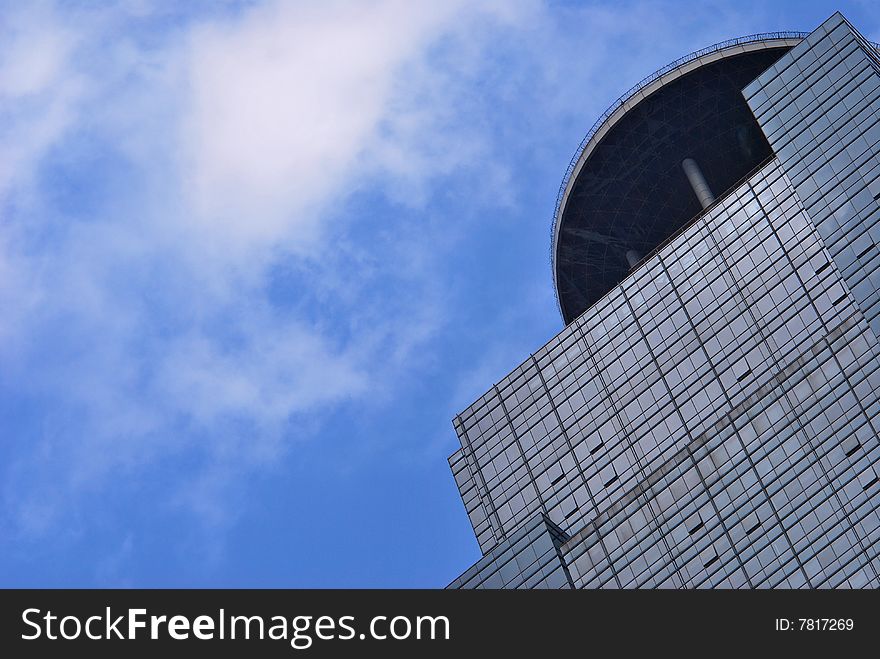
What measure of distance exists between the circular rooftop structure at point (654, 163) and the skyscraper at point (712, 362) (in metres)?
0.23

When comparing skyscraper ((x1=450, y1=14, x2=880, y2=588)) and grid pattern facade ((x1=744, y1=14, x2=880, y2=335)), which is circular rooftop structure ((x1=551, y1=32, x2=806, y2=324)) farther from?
grid pattern facade ((x1=744, y1=14, x2=880, y2=335))

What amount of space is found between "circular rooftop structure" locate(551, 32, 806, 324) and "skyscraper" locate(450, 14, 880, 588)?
0.23 m

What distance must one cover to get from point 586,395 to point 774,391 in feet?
80.8

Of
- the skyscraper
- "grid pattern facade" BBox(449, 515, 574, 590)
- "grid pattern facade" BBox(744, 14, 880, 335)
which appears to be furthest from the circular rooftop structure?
"grid pattern facade" BBox(449, 515, 574, 590)

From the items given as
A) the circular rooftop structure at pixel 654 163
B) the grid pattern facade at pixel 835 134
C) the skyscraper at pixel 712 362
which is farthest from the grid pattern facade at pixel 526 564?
the circular rooftop structure at pixel 654 163

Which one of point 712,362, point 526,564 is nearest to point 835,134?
point 712,362

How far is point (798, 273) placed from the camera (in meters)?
119

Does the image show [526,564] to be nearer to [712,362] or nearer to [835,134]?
[712,362]

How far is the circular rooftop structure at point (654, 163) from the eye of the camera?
141000mm

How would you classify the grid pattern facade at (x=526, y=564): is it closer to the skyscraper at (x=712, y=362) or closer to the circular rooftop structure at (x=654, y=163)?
the skyscraper at (x=712, y=362)
